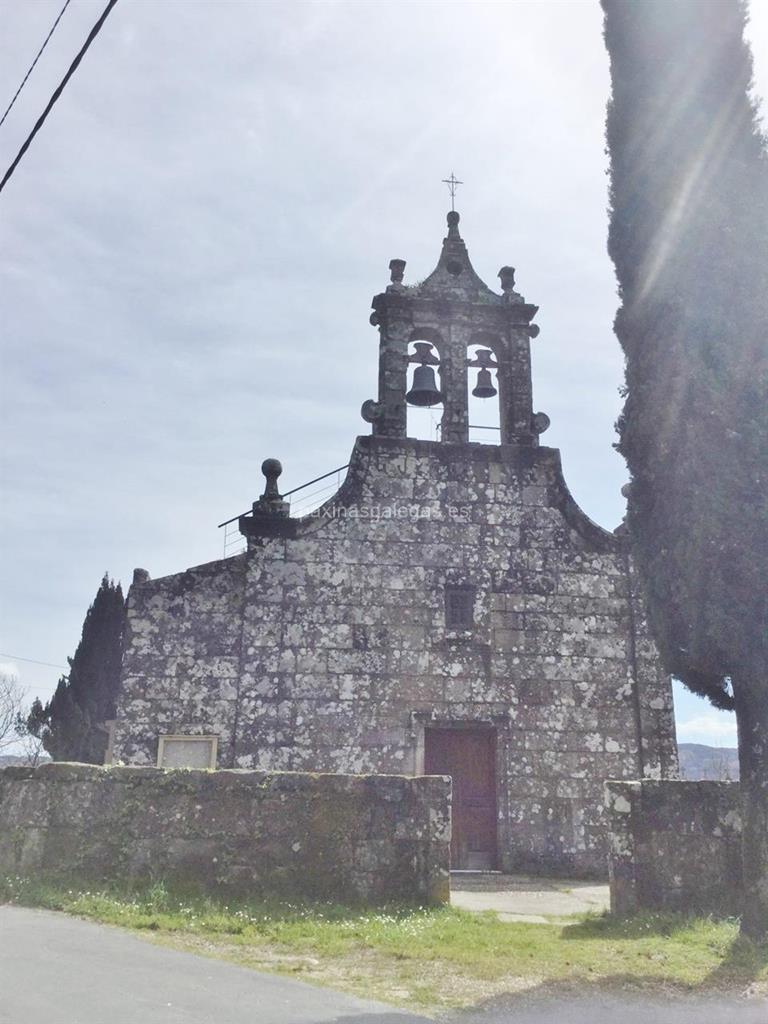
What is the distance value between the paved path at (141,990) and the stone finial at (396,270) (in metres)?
9.93

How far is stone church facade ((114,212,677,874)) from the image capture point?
11156 millimetres

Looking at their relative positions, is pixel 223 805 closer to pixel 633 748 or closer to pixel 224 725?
pixel 224 725

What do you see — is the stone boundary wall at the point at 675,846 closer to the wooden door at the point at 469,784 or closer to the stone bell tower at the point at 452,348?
the wooden door at the point at 469,784

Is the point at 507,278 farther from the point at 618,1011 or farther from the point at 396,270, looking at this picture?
the point at 618,1011

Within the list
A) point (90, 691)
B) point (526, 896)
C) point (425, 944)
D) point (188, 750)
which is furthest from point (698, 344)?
point (90, 691)

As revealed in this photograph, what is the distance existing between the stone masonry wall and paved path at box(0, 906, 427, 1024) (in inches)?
224

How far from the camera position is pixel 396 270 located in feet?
43.6

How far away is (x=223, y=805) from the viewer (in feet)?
23.1

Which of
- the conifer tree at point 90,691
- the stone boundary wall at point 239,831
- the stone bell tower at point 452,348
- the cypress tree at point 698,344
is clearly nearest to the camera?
the cypress tree at point 698,344

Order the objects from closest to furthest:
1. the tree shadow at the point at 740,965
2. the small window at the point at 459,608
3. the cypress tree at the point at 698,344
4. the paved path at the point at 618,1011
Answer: the paved path at the point at 618,1011 < the tree shadow at the point at 740,965 < the cypress tree at the point at 698,344 < the small window at the point at 459,608

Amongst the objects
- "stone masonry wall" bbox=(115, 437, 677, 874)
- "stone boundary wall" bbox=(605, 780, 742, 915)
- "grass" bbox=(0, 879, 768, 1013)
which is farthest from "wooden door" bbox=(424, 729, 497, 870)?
"stone boundary wall" bbox=(605, 780, 742, 915)

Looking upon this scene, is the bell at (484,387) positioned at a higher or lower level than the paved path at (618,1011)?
higher

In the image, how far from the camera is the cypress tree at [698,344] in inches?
250

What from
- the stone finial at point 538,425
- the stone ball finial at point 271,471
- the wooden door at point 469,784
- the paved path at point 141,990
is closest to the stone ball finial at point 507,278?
the stone finial at point 538,425
